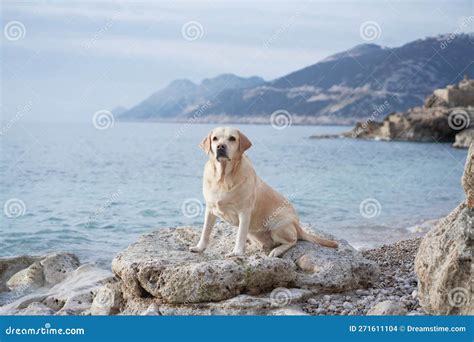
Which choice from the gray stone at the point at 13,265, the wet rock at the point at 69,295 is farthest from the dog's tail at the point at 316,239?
the gray stone at the point at 13,265

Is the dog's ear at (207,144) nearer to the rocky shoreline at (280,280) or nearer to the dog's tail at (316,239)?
the rocky shoreline at (280,280)

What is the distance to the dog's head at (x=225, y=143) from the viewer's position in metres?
6.26

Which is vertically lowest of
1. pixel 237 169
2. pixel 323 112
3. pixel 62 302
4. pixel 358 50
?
pixel 62 302

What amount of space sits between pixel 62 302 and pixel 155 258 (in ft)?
7.39

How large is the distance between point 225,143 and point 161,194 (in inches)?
565

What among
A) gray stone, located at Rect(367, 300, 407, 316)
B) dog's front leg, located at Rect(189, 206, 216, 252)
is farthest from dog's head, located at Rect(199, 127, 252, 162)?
gray stone, located at Rect(367, 300, 407, 316)

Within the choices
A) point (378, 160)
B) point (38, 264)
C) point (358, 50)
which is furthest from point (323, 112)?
point (38, 264)

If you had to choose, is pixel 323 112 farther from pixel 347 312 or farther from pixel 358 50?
pixel 347 312

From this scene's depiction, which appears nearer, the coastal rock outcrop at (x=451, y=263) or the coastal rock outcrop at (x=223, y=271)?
the coastal rock outcrop at (x=451, y=263)

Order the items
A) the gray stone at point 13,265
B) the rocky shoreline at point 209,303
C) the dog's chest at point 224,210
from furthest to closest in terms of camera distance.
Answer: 1. the gray stone at point 13,265
2. the dog's chest at point 224,210
3. the rocky shoreline at point 209,303

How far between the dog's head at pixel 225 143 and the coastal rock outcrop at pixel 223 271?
44.1 inches

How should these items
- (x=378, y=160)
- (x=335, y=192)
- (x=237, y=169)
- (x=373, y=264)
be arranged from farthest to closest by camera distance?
(x=378, y=160), (x=335, y=192), (x=373, y=264), (x=237, y=169)

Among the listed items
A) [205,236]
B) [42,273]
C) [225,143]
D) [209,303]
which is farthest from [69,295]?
[225,143]

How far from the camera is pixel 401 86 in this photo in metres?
80.4
